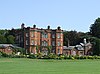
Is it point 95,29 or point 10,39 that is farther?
point 95,29

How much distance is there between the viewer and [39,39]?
103562 mm

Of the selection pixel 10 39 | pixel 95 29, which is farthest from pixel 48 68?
pixel 95 29

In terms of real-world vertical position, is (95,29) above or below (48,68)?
above

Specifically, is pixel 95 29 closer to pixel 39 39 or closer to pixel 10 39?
pixel 39 39

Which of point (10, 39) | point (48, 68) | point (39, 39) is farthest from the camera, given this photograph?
point (10, 39)

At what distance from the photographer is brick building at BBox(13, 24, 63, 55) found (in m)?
101

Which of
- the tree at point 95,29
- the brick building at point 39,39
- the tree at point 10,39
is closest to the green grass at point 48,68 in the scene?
the brick building at point 39,39

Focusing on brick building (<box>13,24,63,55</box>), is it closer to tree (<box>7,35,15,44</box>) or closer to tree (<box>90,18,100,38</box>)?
tree (<box>7,35,15,44</box>)

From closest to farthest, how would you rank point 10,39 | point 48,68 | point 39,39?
point 48,68, point 39,39, point 10,39

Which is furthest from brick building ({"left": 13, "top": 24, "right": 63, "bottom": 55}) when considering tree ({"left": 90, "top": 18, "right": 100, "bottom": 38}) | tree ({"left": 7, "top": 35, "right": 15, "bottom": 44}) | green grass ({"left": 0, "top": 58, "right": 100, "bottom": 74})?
green grass ({"left": 0, "top": 58, "right": 100, "bottom": 74})

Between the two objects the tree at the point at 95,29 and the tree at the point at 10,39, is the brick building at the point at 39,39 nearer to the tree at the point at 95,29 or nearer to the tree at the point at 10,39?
the tree at the point at 10,39

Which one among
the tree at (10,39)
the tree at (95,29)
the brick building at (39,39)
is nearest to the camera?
the brick building at (39,39)

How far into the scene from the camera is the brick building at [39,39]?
10125 cm

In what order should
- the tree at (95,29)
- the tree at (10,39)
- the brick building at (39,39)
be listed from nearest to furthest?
the brick building at (39,39), the tree at (10,39), the tree at (95,29)
